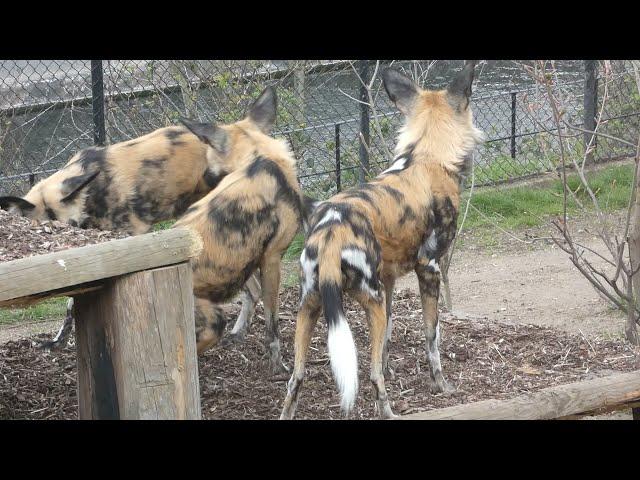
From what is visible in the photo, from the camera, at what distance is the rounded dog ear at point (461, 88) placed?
409 centimetres

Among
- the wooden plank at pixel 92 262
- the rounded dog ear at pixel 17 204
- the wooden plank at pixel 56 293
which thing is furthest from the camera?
the rounded dog ear at pixel 17 204

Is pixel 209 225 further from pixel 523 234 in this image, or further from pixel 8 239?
pixel 523 234

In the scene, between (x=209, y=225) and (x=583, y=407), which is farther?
(x=209, y=225)

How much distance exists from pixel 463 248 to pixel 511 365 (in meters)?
2.65

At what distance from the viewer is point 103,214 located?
453 cm

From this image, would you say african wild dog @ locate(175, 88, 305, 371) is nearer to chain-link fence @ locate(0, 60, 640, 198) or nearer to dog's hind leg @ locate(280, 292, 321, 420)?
dog's hind leg @ locate(280, 292, 321, 420)

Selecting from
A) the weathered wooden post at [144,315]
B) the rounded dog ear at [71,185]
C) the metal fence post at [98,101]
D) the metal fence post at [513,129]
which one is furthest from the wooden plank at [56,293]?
the metal fence post at [513,129]

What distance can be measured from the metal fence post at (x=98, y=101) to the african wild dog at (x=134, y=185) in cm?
129

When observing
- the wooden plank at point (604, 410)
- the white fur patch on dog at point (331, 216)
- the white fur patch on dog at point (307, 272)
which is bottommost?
the wooden plank at point (604, 410)

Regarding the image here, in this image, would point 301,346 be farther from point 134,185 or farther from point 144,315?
point 134,185

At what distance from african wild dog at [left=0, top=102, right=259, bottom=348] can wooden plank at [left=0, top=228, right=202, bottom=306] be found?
73.3 inches

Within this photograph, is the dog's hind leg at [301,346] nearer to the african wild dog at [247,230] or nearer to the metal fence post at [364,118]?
the african wild dog at [247,230]

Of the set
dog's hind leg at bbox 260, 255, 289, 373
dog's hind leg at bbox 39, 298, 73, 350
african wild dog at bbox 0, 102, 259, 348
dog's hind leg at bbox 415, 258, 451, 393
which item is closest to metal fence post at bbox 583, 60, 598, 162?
african wild dog at bbox 0, 102, 259, 348

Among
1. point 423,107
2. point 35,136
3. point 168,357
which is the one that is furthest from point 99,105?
point 168,357
